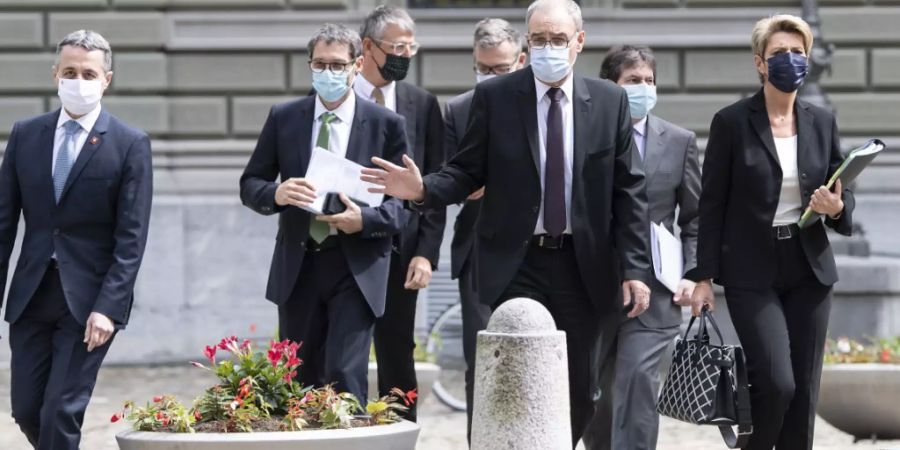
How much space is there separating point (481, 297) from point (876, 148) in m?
1.61

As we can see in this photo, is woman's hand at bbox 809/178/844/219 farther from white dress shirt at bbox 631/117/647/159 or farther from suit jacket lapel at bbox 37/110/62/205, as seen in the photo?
suit jacket lapel at bbox 37/110/62/205

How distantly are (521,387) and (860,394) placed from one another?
4.35 m

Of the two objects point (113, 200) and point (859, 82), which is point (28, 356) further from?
point (859, 82)

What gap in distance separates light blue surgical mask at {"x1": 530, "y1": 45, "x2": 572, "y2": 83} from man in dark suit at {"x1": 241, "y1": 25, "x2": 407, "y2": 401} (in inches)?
41.6

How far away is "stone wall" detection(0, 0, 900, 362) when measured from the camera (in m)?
15.7

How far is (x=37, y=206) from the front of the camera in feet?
25.1

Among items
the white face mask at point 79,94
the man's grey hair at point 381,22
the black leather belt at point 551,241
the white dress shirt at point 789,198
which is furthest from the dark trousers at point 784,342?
the white face mask at point 79,94

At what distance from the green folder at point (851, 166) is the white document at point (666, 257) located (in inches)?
36.7

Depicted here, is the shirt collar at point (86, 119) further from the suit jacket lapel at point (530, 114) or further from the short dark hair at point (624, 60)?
the short dark hair at point (624, 60)

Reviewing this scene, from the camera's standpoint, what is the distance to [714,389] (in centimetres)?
757

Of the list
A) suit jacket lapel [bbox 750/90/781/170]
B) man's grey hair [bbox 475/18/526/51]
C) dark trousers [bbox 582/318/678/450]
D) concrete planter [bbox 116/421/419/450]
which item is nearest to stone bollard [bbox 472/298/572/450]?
concrete planter [bbox 116/421/419/450]

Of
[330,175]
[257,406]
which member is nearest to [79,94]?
[330,175]

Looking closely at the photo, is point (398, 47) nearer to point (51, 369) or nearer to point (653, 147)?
point (653, 147)

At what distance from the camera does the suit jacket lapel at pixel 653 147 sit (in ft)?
28.4
